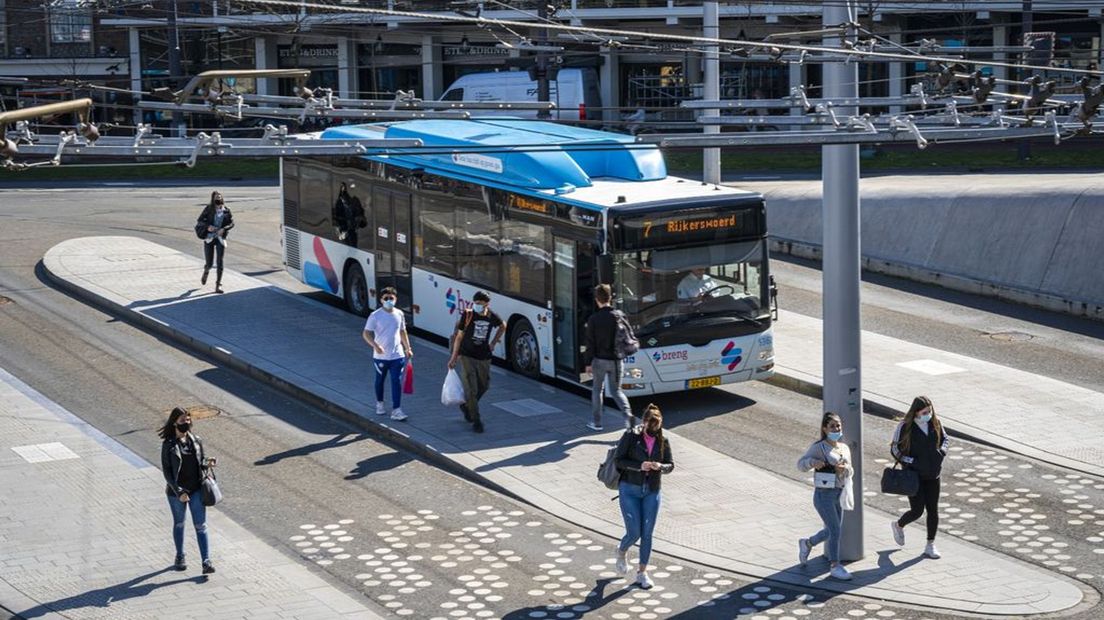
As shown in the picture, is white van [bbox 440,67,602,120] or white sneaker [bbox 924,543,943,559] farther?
white van [bbox 440,67,602,120]

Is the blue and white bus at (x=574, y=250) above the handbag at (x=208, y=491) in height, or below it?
above

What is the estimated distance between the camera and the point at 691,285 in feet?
62.0

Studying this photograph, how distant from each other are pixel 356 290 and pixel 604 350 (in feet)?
25.6

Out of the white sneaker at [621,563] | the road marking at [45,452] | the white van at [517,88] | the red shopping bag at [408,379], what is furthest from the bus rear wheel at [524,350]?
the white van at [517,88]

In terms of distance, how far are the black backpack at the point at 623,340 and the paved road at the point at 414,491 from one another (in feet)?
4.54

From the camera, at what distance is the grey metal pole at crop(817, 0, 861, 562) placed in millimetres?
13758

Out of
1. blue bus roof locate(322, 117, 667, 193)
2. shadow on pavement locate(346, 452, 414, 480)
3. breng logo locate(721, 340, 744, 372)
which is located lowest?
shadow on pavement locate(346, 452, 414, 480)

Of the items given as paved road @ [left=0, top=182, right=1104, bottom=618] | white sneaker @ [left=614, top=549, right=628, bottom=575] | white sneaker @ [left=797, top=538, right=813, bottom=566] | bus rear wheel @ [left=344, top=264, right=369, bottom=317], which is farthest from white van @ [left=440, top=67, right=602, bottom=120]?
white sneaker @ [left=614, top=549, right=628, bottom=575]

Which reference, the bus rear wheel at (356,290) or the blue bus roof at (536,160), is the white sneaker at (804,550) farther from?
the bus rear wheel at (356,290)

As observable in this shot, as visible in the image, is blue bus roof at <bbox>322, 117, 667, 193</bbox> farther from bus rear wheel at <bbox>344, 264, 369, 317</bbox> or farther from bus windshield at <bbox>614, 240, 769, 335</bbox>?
bus rear wheel at <bbox>344, 264, 369, 317</bbox>

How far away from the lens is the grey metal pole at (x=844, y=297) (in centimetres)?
1376

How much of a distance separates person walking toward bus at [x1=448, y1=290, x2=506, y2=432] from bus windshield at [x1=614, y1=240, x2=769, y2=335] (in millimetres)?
1742

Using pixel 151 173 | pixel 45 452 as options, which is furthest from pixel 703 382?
pixel 151 173

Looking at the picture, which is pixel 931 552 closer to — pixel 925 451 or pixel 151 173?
pixel 925 451
